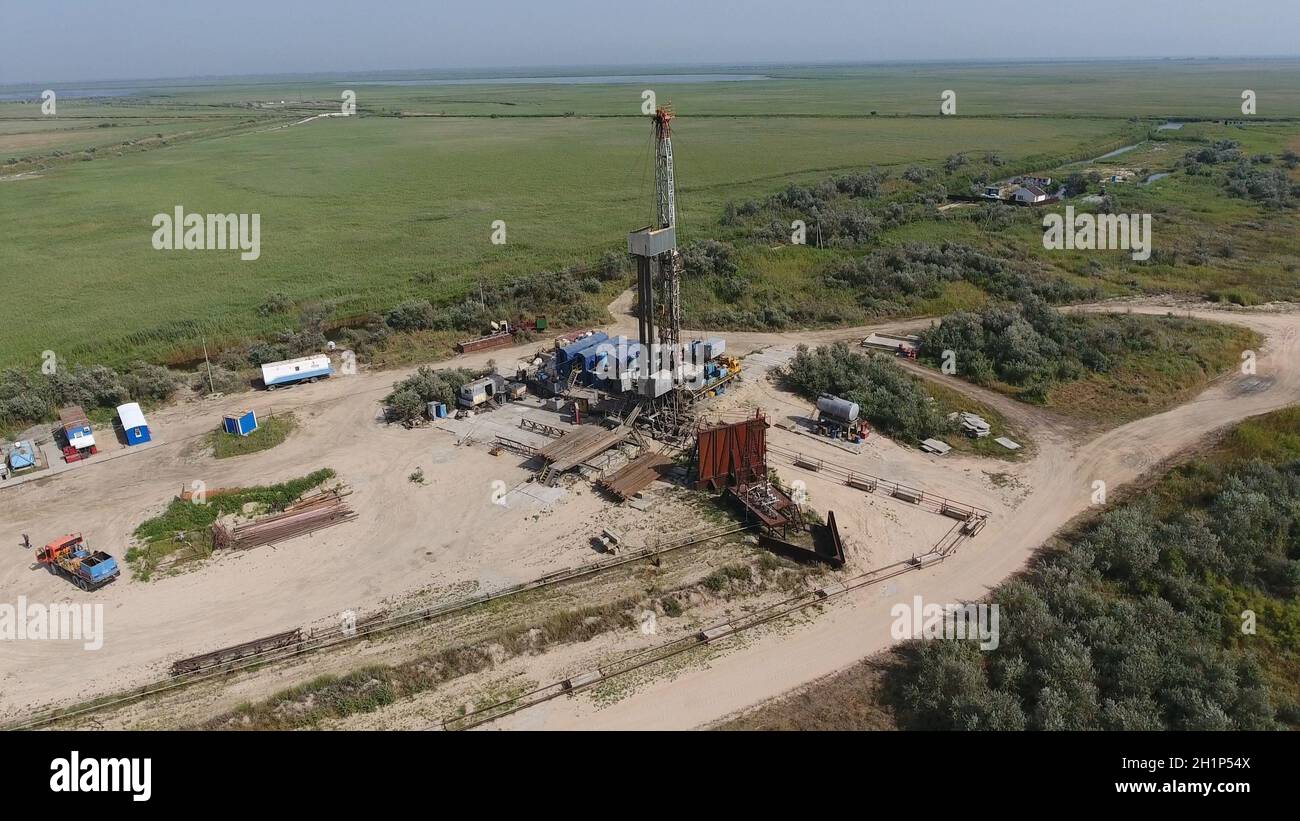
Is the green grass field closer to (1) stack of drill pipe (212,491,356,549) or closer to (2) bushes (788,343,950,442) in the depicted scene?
(2) bushes (788,343,950,442)

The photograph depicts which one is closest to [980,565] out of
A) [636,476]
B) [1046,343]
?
[636,476]

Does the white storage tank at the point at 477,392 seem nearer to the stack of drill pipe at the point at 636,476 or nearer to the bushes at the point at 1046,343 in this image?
the stack of drill pipe at the point at 636,476

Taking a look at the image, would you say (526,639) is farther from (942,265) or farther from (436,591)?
(942,265)

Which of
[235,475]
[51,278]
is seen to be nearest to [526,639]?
[235,475]

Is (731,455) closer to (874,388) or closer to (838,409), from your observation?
(838,409)

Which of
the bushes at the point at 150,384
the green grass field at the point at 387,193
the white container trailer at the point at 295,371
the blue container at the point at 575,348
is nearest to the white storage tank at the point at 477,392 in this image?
the blue container at the point at 575,348

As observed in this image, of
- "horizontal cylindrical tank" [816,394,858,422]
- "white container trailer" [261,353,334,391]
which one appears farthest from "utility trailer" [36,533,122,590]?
"horizontal cylindrical tank" [816,394,858,422]
